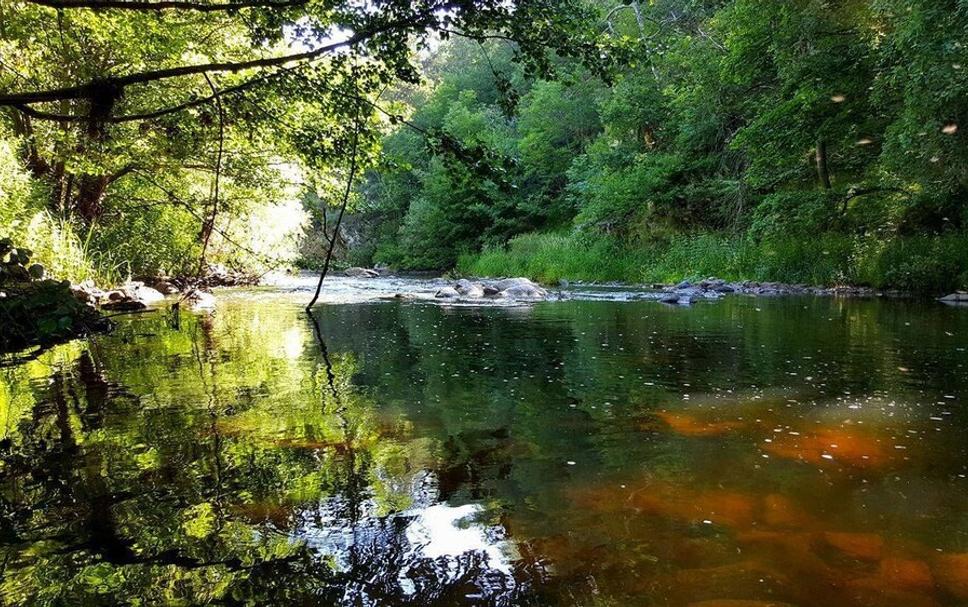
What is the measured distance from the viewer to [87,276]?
12.3 m

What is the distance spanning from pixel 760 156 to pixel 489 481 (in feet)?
54.3

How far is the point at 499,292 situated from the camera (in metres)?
15.7

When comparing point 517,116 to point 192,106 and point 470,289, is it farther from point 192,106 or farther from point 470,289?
point 192,106

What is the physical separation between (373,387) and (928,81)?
1112 centimetres

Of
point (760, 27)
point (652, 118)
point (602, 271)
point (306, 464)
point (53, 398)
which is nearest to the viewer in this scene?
point (306, 464)

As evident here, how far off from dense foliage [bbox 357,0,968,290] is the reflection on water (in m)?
2.51

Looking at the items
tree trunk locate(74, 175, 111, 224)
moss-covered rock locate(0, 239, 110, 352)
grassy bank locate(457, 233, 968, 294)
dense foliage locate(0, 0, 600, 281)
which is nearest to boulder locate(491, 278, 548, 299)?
dense foliage locate(0, 0, 600, 281)

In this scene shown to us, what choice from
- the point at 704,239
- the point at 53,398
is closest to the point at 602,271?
the point at 704,239

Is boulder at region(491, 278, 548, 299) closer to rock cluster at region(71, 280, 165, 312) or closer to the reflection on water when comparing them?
rock cluster at region(71, 280, 165, 312)

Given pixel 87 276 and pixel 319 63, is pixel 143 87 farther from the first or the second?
pixel 319 63

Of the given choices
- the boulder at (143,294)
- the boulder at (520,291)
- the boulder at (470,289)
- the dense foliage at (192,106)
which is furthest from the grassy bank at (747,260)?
the boulder at (143,294)

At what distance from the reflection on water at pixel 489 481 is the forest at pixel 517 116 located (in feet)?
6.79

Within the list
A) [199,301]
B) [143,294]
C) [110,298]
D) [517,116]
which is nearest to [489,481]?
[110,298]

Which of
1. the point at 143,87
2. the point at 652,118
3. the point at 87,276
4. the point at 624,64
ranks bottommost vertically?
the point at 87,276
